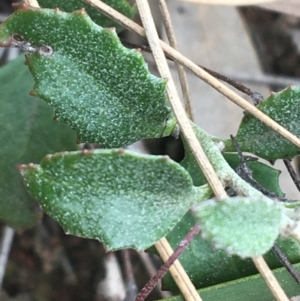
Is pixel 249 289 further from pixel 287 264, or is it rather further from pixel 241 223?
pixel 241 223

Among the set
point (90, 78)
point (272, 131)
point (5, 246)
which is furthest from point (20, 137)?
point (272, 131)

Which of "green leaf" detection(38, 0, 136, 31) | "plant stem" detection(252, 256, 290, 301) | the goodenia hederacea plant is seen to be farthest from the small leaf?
"green leaf" detection(38, 0, 136, 31)

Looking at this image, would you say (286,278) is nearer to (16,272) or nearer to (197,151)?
(197,151)


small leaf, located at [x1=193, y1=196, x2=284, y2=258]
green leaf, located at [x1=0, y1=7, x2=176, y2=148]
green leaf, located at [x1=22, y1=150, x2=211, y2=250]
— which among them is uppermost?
green leaf, located at [x1=0, y1=7, x2=176, y2=148]

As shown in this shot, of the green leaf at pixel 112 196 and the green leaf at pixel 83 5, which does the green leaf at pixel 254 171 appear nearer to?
the green leaf at pixel 112 196

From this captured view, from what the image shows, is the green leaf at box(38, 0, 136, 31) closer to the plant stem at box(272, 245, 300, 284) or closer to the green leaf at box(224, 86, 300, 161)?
the green leaf at box(224, 86, 300, 161)

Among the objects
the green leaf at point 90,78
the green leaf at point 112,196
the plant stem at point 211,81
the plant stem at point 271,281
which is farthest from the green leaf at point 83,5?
the plant stem at point 271,281

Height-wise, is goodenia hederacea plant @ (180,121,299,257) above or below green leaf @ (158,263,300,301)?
above

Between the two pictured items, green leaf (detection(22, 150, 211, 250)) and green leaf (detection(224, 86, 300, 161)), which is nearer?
green leaf (detection(22, 150, 211, 250))
